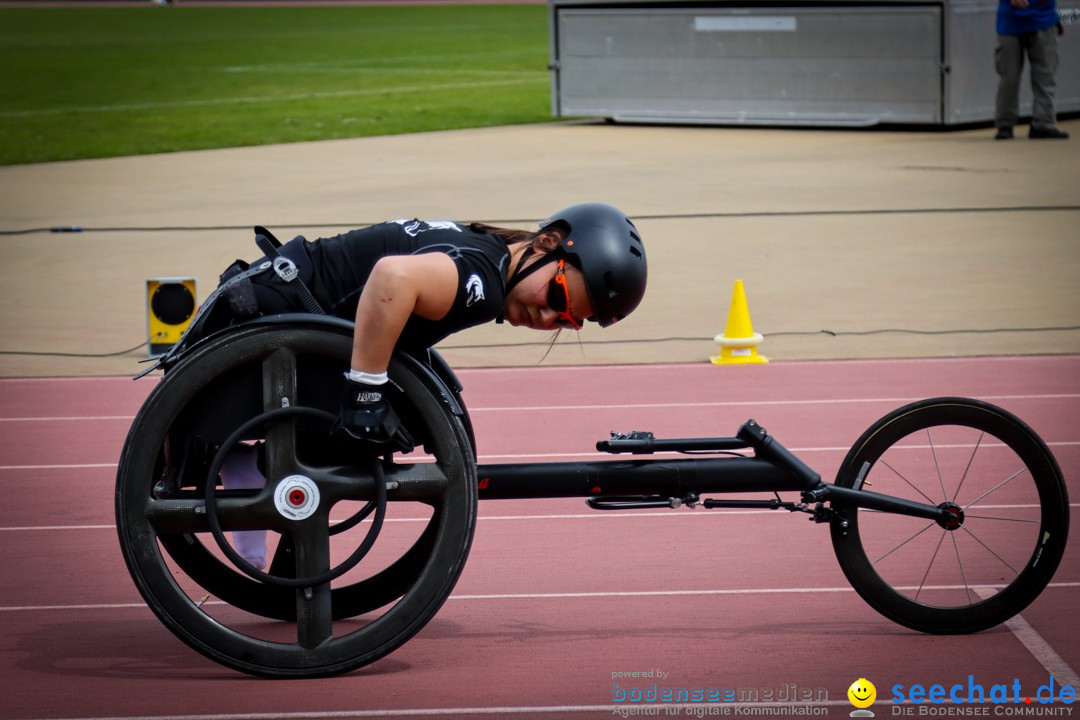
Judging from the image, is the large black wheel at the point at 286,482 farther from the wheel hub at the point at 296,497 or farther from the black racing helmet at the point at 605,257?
the black racing helmet at the point at 605,257

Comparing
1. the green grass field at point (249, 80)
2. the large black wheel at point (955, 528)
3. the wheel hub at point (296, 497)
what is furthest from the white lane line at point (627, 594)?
the green grass field at point (249, 80)

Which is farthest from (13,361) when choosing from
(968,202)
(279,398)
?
(968,202)

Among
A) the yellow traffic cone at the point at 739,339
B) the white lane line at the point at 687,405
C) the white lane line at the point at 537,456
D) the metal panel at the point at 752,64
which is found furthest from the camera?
the metal panel at the point at 752,64

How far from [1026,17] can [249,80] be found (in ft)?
66.0

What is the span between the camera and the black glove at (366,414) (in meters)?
4.19

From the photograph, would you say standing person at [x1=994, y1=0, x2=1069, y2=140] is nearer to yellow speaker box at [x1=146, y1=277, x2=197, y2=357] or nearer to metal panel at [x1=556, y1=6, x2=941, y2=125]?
metal panel at [x1=556, y1=6, x2=941, y2=125]

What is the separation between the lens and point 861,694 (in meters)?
4.27

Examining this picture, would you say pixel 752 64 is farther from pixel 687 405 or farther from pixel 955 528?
pixel 955 528

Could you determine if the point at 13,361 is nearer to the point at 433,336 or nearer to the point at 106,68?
the point at 433,336

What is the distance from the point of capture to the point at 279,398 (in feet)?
14.2

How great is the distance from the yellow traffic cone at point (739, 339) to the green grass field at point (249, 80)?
46.8 feet

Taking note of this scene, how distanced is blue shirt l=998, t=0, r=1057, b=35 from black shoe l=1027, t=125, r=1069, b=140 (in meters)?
1.58

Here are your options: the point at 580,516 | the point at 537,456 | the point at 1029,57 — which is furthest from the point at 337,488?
the point at 1029,57

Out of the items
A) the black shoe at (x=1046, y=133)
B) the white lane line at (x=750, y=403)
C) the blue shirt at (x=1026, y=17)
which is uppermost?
the blue shirt at (x=1026, y=17)
